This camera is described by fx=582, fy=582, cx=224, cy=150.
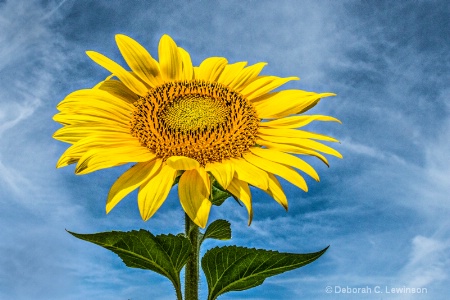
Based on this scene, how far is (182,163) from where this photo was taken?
150 inches

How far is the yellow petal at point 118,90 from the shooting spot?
4930 mm

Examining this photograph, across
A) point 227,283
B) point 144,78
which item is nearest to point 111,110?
point 144,78

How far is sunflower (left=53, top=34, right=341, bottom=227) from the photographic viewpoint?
12.7 ft

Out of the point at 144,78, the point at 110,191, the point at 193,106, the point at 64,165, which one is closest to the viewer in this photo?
the point at 110,191

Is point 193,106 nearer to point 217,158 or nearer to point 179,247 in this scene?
point 217,158

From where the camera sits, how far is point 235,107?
15.6 ft

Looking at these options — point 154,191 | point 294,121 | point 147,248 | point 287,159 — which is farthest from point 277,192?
point 294,121

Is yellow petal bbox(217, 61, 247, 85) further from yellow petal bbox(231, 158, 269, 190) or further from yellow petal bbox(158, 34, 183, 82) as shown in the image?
yellow petal bbox(231, 158, 269, 190)

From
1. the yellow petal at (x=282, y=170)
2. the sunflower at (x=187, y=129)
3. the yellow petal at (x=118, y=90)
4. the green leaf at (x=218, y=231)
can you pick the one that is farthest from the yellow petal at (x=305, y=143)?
the yellow petal at (x=118, y=90)

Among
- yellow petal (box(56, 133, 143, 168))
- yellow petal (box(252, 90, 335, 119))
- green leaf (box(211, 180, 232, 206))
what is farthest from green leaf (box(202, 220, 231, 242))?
yellow petal (box(252, 90, 335, 119))

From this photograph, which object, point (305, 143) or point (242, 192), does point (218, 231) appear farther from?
point (305, 143)

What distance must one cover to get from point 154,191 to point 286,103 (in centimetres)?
170

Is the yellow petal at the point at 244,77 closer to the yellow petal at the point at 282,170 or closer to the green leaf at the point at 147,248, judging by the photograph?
→ the yellow petal at the point at 282,170

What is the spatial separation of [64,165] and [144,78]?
3.99 ft
